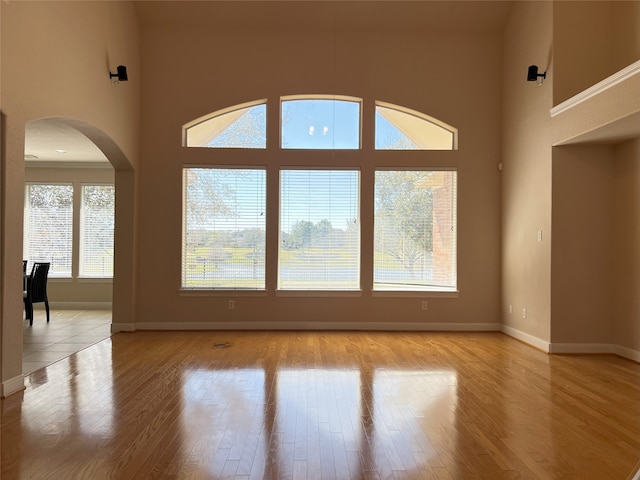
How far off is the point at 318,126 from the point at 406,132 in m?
1.30

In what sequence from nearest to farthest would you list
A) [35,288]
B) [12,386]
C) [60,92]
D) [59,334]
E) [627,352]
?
1. [12,386]
2. [60,92]
3. [627,352]
4. [59,334]
5. [35,288]

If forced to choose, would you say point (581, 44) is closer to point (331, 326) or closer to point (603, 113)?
point (603, 113)

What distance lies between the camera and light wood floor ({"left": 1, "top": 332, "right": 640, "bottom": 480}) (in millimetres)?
2502

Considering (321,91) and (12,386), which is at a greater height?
(321,91)

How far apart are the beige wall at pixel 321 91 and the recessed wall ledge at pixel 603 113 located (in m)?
1.63

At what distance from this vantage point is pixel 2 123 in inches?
141

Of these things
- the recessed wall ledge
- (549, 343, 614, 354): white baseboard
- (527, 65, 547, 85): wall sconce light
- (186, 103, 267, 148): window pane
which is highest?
(527, 65, 547, 85): wall sconce light

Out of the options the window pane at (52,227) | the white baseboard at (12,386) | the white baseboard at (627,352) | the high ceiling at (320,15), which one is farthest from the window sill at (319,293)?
the window pane at (52,227)

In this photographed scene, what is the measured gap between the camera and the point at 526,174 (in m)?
5.95

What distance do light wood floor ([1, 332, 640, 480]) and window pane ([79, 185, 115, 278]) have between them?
396 cm

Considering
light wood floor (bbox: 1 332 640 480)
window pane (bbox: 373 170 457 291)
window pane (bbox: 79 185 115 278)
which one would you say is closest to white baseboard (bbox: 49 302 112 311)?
window pane (bbox: 79 185 115 278)

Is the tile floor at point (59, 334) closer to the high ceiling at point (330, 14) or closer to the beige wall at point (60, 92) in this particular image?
the beige wall at point (60, 92)


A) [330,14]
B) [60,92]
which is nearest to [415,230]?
[330,14]

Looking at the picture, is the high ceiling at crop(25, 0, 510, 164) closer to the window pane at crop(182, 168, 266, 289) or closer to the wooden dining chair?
the window pane at crop(182, 168, 266, 289)
